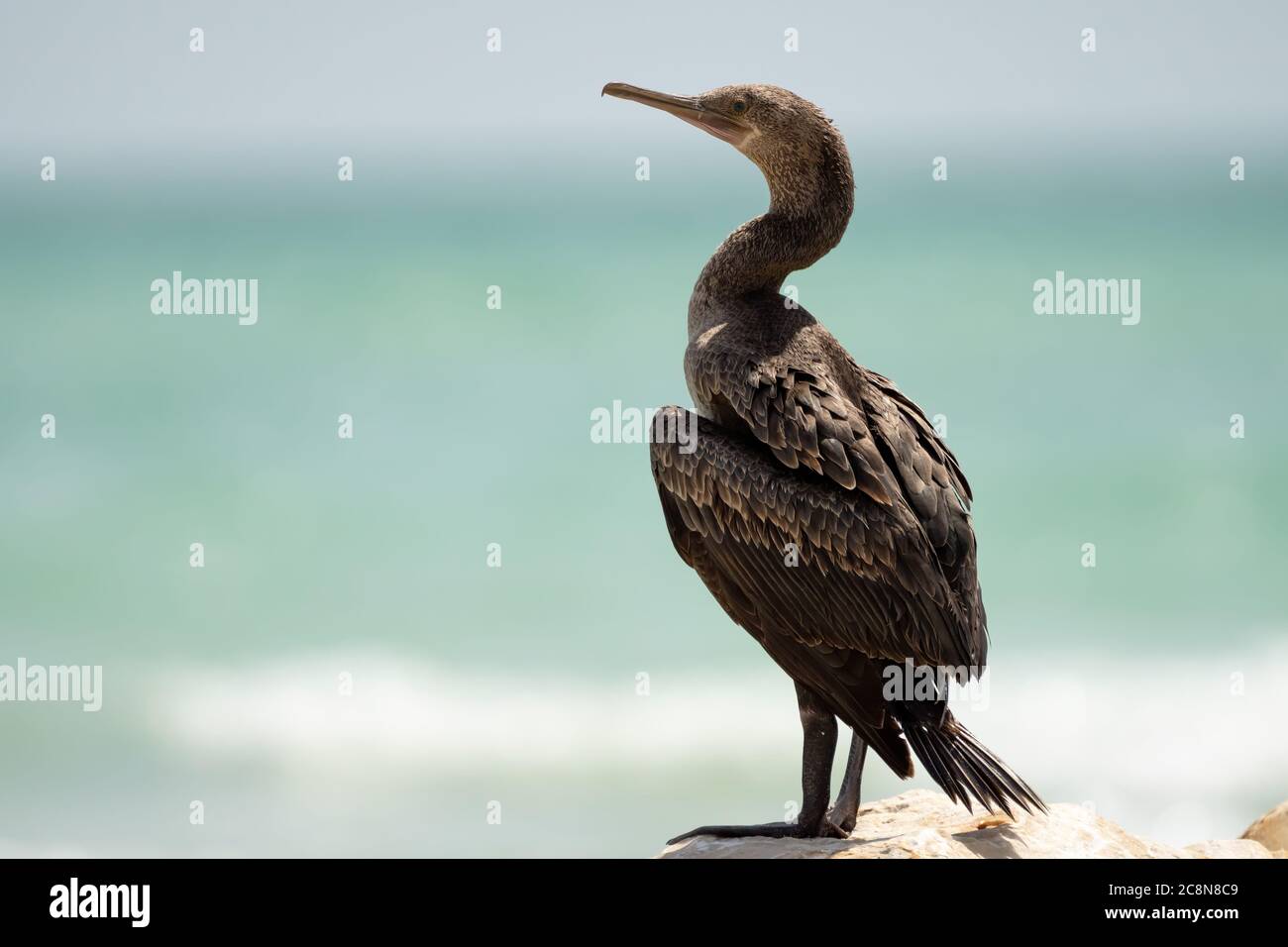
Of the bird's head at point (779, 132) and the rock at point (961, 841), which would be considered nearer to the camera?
the rock at point (961, 841)

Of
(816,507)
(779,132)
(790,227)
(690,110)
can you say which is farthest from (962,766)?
(690,110)

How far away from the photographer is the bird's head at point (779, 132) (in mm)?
7680

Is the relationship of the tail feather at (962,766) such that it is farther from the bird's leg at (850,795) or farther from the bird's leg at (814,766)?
the bird's leg at (850,795)

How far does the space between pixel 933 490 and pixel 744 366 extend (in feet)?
3.91

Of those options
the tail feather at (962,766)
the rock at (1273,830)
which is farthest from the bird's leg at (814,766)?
the rock at (1273,830)

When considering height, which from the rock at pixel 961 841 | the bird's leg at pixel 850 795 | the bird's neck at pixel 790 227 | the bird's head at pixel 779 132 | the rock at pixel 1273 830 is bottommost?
the rock at pixel 1273 830

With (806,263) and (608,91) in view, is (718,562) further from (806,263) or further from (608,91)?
(608,91)

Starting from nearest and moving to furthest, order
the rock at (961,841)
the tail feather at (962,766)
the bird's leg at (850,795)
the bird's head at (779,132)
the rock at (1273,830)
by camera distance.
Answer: the tail feather at (962,766)
the rock at (961,841)
the bird's leg at (850,795)
the bird's head at (779,132)
the rock at (1273,830)

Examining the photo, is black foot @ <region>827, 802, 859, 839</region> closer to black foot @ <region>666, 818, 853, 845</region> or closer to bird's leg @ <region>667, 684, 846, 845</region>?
black foot @ <region>666, 818, 853, 845</region>

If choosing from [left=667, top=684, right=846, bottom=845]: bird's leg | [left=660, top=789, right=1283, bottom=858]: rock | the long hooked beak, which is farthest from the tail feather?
the long hooked beak

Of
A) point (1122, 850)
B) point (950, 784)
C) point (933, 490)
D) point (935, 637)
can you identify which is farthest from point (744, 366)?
point (1122, 850)

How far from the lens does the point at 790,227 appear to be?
7.73 metres

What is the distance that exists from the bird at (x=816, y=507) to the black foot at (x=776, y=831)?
0.03ft

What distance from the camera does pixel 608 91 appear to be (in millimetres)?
8172
